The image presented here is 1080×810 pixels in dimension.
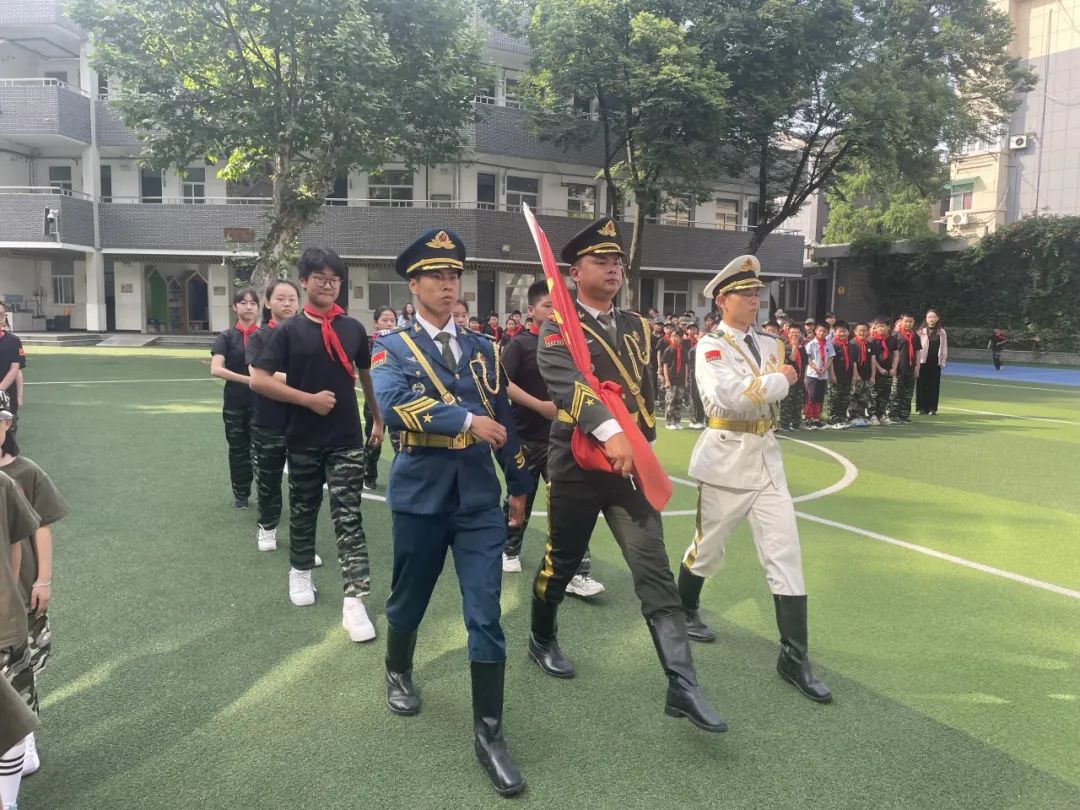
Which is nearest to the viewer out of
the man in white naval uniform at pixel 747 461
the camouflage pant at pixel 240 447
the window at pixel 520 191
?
the man in white naval uniform at pixel 747 461

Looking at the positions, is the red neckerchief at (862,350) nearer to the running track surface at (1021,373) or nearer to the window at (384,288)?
the running track surface at (1021,373)

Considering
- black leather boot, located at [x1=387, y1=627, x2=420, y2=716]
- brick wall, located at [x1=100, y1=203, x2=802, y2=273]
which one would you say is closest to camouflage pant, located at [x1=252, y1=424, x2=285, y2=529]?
black leather boot, located at [x1=387, y1=627, x2=420, y2=716]

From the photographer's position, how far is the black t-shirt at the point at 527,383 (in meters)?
5.17

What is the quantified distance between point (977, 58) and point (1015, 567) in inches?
985

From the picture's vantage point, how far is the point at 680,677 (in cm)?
317

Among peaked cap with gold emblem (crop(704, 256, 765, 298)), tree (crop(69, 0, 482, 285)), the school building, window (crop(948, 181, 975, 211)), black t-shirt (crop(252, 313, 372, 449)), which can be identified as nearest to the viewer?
peaked cap with gold emblem (crop(704, 256, 765, 298))

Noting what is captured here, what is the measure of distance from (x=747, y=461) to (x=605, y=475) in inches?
35.4

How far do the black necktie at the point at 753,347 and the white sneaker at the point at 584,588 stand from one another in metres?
1.86

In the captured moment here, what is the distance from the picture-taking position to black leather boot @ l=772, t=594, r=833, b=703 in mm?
3742

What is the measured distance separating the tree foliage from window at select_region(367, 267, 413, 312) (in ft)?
71.8

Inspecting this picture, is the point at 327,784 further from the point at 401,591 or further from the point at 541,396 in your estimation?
the point at 541,396

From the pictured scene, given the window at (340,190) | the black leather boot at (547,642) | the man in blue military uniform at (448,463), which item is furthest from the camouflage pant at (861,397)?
the window at (340,190)

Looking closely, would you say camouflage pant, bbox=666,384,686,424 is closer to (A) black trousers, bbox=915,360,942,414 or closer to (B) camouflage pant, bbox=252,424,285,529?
(A) black trousers, bbox=915,360,942,414

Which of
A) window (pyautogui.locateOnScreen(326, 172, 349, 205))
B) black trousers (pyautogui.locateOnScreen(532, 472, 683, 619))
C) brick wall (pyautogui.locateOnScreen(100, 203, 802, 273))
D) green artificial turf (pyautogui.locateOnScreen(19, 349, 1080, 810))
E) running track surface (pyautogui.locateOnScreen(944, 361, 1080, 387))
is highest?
window (pyautogui.locateOnScreen(326, 172, 349, 205))
